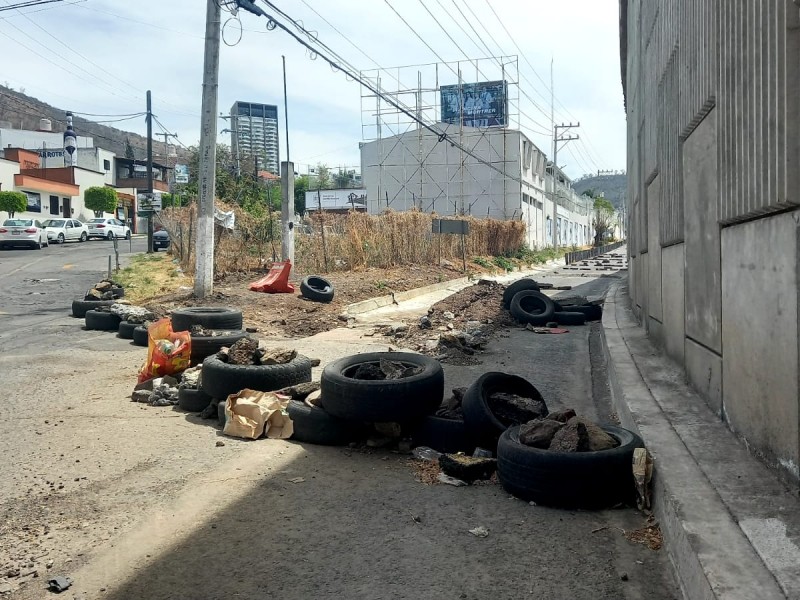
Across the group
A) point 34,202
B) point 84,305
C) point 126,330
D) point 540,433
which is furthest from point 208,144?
point 34,202

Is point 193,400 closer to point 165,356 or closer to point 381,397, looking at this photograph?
point 165,356

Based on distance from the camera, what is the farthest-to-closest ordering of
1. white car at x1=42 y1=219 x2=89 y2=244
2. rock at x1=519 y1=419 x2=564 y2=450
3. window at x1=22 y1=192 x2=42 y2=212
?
window at x1=22 y1=192 x2=42 y2=212
white car at x1=42 y1=219 x2=89 y2=244
rock at x1=519 y1=419 x2=564 y2=450

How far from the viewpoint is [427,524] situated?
4.32 m

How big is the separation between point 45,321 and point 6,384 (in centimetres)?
705

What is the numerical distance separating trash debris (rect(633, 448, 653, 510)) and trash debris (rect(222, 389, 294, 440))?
9.87 ft

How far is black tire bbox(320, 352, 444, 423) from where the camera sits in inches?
227

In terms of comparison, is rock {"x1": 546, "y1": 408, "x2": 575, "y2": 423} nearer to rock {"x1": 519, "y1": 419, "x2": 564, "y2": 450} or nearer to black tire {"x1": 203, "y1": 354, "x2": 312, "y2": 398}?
rock {"x1": 519, "y1": 419, "x2": 564, "y2": 450}

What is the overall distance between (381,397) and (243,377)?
1.78m

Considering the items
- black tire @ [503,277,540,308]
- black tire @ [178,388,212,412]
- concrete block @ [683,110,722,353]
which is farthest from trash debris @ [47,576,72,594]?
black tire @ [503,277,540,308]

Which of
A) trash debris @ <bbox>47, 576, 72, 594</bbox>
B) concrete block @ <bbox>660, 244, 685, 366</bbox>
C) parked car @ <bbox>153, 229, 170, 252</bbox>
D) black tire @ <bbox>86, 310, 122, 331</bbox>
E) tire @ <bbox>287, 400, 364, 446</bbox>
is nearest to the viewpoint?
trash debris @ <bbox>47, 576, 72, 594</bbox>

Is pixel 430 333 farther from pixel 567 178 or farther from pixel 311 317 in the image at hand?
pixel 567 178

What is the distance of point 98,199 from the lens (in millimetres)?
68812

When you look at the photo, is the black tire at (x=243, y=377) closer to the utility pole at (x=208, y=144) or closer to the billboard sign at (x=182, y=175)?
the utility pole at (x=208, y=144)

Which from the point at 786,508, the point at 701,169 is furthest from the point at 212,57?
the point at 786,508
